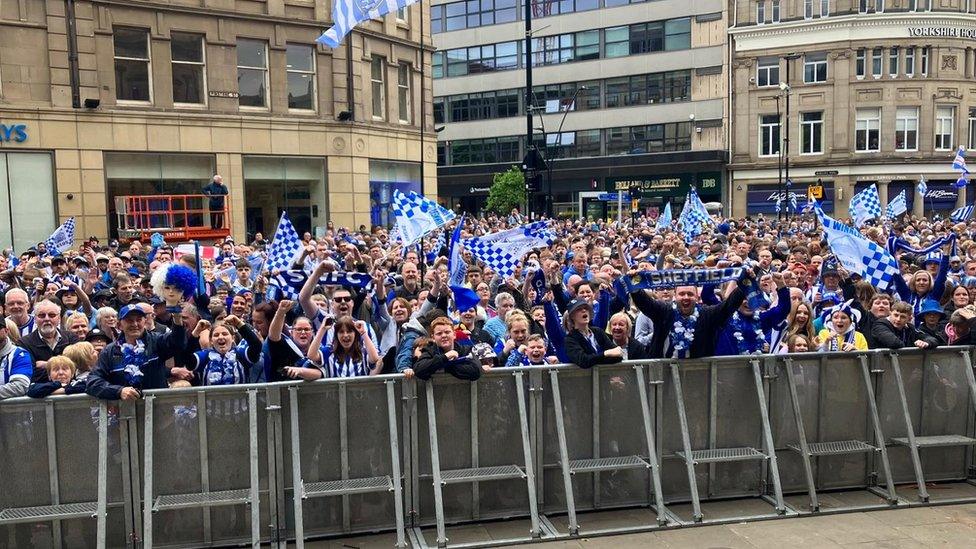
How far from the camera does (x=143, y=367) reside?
630 cm

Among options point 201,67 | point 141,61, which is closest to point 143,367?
point 141,61

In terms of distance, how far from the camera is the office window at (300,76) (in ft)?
88.5

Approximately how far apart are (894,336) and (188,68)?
907 inches

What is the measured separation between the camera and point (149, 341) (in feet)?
21.2

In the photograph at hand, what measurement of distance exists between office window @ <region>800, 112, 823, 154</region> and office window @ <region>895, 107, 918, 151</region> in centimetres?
423

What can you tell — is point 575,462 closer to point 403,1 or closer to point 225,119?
point 403,1

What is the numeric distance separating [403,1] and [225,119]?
1259cm

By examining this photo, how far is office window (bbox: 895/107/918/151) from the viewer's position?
156 ft

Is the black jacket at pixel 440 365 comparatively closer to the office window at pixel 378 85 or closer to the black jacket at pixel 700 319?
the black jacket at pixel 700 319

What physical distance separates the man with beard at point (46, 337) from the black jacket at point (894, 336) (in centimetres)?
745

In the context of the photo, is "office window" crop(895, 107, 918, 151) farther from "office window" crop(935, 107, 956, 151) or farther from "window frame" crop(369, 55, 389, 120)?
"window frame" crop(369, 55, 389, 120)

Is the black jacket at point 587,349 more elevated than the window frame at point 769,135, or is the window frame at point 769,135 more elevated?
the window frame at point 769,135

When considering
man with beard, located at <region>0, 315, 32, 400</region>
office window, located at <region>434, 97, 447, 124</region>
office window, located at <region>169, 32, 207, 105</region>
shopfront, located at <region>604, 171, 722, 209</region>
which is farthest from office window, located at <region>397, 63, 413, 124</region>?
office window, located at <region>434, 97, 447, 124</region>

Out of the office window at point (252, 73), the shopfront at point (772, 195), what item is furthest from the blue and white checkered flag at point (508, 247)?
the shopfront at point (772, 195)
